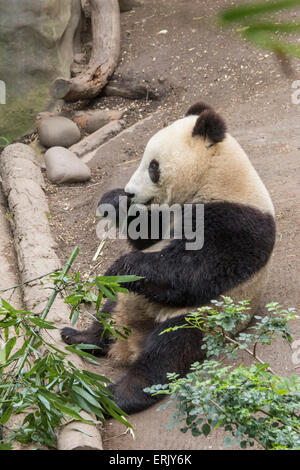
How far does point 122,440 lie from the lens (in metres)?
3.02

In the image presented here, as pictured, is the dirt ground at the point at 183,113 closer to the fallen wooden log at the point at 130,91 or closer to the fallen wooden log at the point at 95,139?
the fallen wooden log at the point at 130,91

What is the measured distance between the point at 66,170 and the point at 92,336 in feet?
9.54

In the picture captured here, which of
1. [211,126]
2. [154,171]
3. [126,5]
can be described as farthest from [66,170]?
[126,5]

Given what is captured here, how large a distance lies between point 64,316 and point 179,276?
114 centimetres

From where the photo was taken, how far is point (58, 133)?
7242 mm

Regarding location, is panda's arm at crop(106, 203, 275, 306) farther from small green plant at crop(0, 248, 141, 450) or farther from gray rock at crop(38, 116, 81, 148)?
gray rock at crop(38, 116, 81, 148)

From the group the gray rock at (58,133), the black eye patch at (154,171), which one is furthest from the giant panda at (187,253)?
the gray rock at (58,133)

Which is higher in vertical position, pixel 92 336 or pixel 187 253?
pixel 187 253

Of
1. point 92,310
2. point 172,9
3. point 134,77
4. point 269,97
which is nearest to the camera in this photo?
point 92,310

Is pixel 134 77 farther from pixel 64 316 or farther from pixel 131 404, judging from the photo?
pixel 131 404

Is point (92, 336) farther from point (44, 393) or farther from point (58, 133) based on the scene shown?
point (58, 133)

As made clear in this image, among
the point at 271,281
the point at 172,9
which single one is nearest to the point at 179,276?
the point at 271,281

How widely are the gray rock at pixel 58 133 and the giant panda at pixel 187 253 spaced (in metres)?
3.74

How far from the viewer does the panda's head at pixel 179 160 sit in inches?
137
